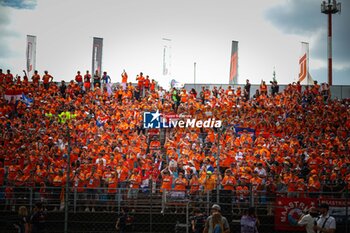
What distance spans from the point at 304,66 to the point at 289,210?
2548 centimetres

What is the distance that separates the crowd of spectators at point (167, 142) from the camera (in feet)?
57.9

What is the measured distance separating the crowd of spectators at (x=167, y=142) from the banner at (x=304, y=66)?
647 cm

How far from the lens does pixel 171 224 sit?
53.8ft

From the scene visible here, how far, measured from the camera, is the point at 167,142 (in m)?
23.2

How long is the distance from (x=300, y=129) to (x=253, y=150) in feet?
15.1

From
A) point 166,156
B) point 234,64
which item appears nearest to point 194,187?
point 166,156

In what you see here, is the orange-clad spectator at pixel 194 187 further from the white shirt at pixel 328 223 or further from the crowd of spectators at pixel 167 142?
the white shirt at pixel 328 223

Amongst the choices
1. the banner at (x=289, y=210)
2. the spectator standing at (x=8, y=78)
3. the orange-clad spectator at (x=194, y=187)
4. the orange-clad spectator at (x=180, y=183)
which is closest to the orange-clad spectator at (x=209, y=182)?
the orange-clad spectator at (x=194, y=187)

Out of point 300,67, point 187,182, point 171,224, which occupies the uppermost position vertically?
point 300,67

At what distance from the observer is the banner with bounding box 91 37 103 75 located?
38.6 metres

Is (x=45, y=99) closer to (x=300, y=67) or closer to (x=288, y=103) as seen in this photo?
(x=288, y=103)

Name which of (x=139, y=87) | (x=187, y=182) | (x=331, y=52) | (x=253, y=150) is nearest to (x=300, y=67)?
(x=331, y=52)

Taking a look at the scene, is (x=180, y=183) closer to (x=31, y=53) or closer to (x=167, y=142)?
(x=167, y=142)

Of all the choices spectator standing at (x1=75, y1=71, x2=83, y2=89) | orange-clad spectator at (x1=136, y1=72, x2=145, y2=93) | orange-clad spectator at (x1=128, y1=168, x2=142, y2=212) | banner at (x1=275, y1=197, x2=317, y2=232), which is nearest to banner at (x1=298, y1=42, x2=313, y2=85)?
orange-clad spectator at (x1=136, y1=72, x2=145, y2=93)
